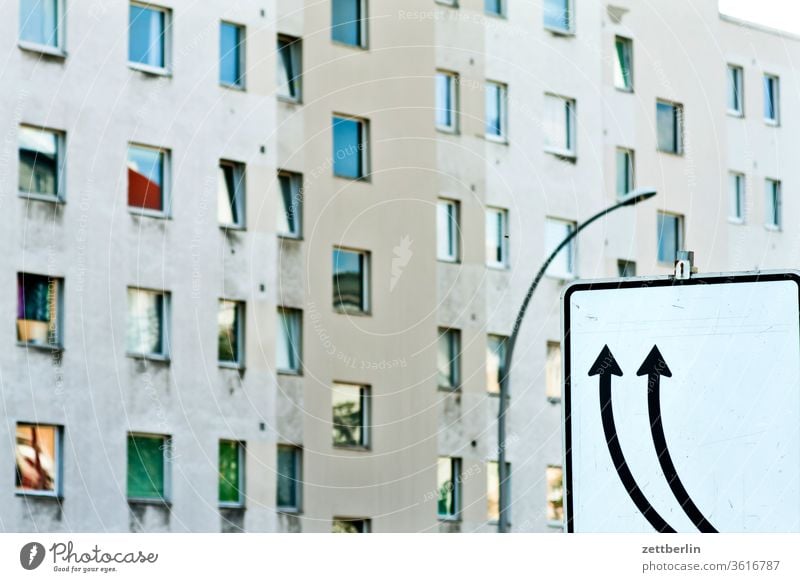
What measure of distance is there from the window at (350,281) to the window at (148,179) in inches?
152

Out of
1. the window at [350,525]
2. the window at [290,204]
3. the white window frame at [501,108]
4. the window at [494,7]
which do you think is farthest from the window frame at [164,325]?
the window at [494,7]

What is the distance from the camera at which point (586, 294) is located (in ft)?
16.5

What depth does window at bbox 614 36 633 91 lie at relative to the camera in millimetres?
39156

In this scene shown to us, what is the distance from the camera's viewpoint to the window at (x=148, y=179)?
3191 centimetres

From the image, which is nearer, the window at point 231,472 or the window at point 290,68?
the window at point 231,472

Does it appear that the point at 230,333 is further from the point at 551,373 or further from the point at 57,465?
the point at 551,373

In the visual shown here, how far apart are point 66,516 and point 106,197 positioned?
5.19 meters

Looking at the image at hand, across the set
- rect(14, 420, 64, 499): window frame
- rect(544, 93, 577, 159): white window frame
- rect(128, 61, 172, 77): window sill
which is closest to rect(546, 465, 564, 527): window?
rect(544, 93, 577, 159): white window frame

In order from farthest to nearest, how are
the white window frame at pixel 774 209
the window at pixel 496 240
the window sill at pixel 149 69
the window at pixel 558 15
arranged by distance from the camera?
the white window frame at pixel 774 209 → the window at pixel 558 15 → the window at pixel 496 240 → the window sill at pixel 149 69

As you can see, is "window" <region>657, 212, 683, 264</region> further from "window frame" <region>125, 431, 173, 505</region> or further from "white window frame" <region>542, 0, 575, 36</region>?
"window frame" <region>125, 431, 173, 505</region>

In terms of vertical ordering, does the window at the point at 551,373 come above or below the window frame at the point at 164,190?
below

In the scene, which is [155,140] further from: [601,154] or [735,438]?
[735,438]

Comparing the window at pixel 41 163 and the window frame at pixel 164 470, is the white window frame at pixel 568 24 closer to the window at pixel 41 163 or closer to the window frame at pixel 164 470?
the window at pixel 41 163

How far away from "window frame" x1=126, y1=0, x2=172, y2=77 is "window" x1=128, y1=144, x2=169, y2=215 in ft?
4.15
